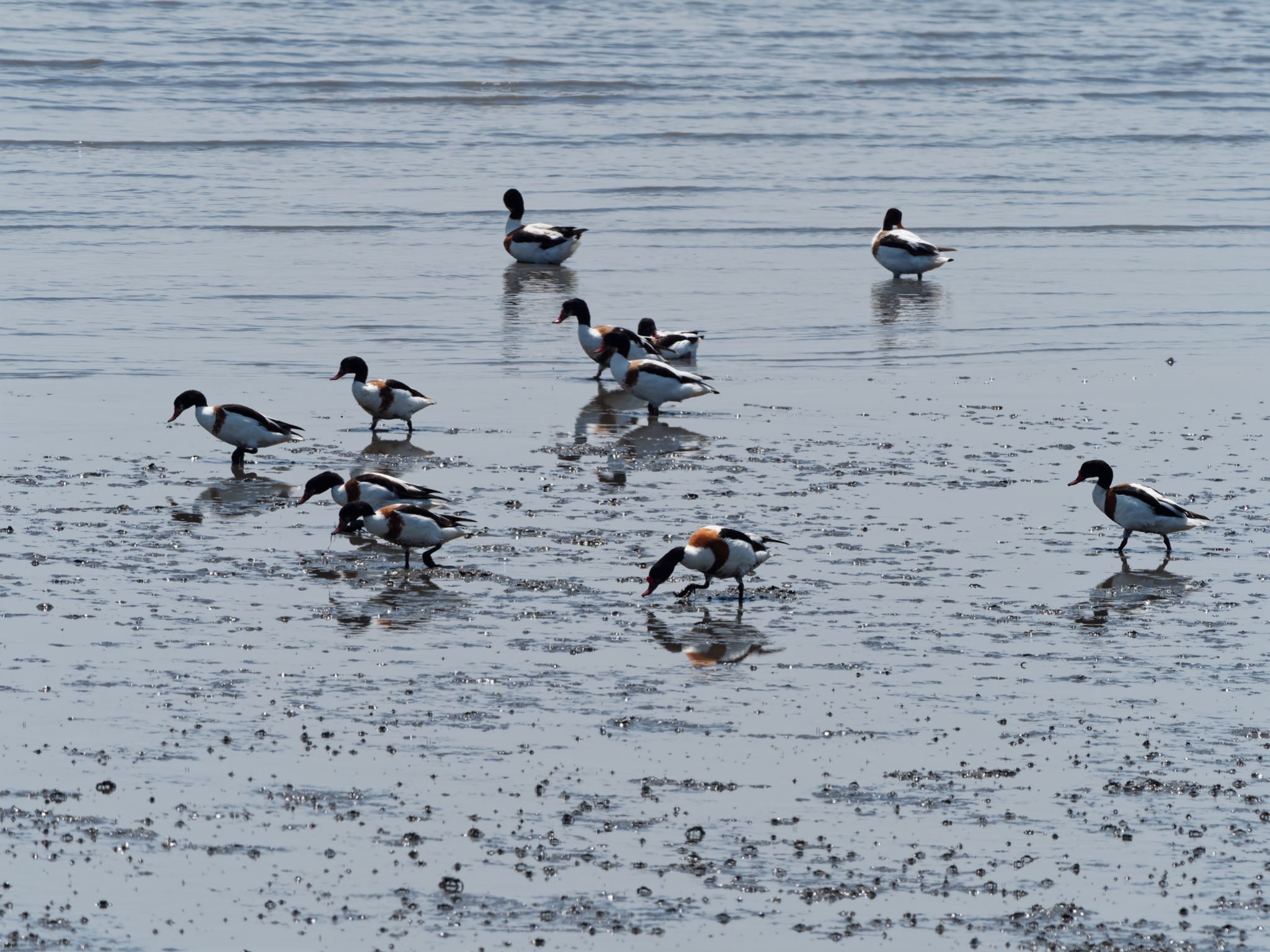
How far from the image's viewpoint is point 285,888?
838 cm

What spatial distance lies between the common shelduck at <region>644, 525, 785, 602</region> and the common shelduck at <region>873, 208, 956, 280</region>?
48.2 feet

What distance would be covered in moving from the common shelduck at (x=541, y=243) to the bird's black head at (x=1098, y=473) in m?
14.0

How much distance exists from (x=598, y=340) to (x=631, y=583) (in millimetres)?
7987

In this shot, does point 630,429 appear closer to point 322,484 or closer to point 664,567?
point 322,484

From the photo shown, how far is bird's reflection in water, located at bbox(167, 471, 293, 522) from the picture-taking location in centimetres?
1480

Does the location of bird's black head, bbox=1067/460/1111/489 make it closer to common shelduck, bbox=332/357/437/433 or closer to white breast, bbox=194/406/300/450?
common shelduck, bbox=332/357/437/433

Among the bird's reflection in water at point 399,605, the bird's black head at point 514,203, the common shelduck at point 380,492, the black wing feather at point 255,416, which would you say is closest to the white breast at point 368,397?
the black wing feather at point 255,416

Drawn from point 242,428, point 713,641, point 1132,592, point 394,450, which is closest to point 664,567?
point 713,641

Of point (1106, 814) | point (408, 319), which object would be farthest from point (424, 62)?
point (1106, 814)

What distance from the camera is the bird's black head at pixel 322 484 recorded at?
14703 millimetres

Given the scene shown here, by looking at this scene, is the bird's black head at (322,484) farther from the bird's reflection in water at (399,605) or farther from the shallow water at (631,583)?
the bird's reflection in water at (399,605)

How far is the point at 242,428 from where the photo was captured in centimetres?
1633

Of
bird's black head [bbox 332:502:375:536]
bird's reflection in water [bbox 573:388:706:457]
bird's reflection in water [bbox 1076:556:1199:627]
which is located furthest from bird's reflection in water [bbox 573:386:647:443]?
bird's reflection in water [bbox 1076:556:1199:627]

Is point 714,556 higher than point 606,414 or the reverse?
the reverse
